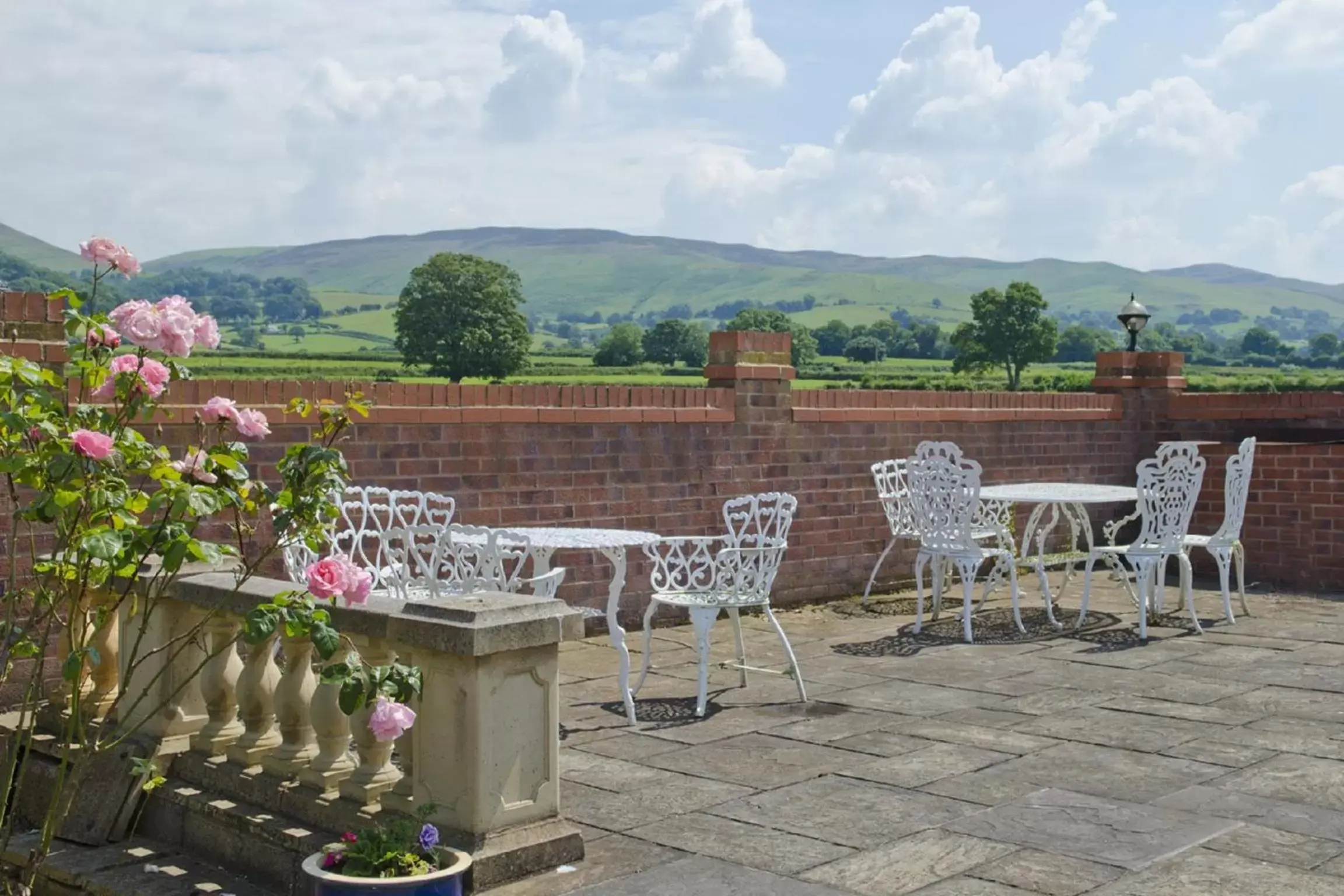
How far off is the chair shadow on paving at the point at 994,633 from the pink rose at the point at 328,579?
442 centimetres

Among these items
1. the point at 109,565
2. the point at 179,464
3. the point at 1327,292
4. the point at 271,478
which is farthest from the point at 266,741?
the point at 1327,292

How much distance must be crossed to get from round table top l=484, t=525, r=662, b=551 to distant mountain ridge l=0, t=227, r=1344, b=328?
126 meters

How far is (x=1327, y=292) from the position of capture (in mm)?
186000

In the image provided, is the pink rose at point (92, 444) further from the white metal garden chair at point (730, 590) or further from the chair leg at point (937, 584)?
the chair leg at point (937, 584)

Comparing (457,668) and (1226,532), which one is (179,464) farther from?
(1226,532)

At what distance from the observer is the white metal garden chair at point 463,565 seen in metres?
5.54

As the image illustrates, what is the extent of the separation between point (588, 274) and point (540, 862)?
178m

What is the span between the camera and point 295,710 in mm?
4453

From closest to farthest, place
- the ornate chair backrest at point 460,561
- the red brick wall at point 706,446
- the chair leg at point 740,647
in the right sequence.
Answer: the ornate chair backrest at point 460,561
the chair leg at point 740,647
the red brick wall at point 706,446

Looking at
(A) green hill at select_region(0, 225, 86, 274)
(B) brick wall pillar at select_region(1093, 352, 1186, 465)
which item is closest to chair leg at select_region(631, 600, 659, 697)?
(B) brick wall pillar at select_region(1093, 352, 1186, 465)

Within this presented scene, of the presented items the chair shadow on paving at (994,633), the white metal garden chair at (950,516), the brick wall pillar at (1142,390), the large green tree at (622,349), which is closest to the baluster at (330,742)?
the chair shadow on paving at (994,633)

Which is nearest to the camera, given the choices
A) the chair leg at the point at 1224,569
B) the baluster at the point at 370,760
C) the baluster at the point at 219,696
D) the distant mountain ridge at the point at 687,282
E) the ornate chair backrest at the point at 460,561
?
the baluster at the point at 370,760

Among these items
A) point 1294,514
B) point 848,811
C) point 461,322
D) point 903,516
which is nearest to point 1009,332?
point 461,322

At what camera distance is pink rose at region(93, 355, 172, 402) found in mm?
3777
